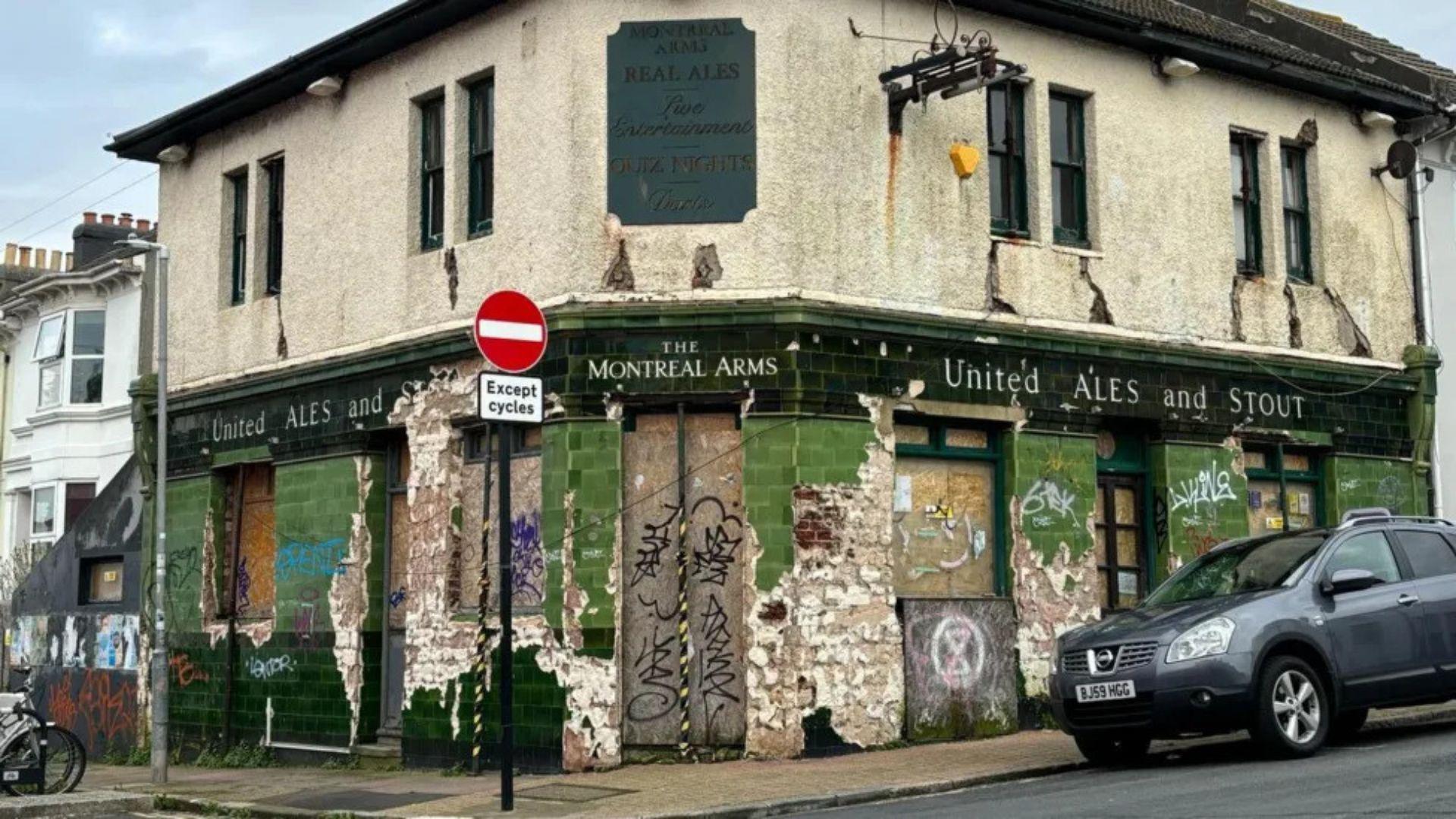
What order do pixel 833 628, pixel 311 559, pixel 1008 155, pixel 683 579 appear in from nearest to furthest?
pixel 833 628
pixel 683 579
pixel 1008 155
pixel 311 559

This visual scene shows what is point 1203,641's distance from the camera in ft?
41.1

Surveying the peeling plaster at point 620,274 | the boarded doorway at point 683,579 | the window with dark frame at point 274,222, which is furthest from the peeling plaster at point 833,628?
the window with dark frame at point 274,222

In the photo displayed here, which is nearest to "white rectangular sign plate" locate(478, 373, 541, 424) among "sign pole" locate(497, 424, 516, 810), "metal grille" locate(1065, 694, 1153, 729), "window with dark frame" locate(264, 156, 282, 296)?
"sign pole" locate(497, 424, 516, 810)

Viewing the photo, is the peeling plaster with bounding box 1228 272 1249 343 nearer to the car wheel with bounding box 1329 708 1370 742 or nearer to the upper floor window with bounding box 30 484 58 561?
the car wheel with bounding box 1329 708 1370 742

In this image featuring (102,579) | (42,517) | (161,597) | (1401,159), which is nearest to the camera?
(161,597)

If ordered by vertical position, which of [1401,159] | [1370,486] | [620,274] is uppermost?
[1401,159]

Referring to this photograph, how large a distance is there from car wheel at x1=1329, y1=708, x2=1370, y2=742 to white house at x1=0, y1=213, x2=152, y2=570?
23.2 m

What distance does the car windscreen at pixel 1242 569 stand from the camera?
13.5 meters

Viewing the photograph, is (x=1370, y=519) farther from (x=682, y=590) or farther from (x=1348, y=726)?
(x=682, y=590)

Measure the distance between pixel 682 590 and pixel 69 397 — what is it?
68.2 feet

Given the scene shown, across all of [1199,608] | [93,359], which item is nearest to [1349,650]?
[1199,608]

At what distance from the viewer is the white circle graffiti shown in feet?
53.8

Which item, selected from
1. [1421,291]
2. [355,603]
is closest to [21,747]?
[355,603]

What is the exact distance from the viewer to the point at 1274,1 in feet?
81.5
